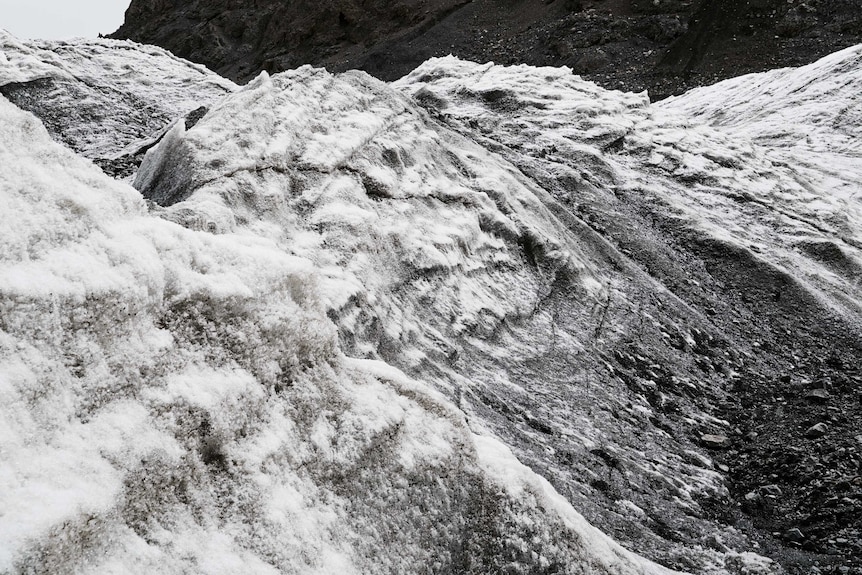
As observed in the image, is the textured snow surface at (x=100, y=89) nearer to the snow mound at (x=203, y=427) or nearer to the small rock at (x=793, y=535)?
the snow mound at (x=203, y=427)

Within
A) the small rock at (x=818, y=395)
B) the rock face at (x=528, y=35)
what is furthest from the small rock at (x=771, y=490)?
the rock face at (x=528, y=35)

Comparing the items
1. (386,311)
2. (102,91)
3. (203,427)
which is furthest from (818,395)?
(102,91)

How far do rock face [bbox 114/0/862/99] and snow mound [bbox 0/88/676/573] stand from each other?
3689cm

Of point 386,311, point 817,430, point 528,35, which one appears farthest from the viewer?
point 528,35

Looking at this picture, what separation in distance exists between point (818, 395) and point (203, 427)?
8.81m

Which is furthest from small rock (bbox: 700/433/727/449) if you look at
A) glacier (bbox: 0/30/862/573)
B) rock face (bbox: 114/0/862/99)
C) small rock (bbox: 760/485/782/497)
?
rock face (bbox: 114/0/862/99)

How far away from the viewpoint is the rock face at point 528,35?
38344mm

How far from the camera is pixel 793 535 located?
6535 mm

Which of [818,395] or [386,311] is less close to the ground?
[386,311]

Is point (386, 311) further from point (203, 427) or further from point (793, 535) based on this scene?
point (793, 535)

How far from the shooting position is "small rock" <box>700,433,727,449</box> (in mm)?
7914

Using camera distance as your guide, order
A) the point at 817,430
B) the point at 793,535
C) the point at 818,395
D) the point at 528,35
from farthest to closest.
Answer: the point at 528,35, the point at 818,395, the point at 817,430, the point at 793,535

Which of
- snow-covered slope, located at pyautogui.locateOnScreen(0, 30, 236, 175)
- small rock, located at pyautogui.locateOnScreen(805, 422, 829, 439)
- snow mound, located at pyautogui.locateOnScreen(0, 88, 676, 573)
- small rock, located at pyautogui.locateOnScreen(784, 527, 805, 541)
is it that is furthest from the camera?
snow-covered slope, located at pyautogui.locateOnScreen(0, 30, 236, 175)

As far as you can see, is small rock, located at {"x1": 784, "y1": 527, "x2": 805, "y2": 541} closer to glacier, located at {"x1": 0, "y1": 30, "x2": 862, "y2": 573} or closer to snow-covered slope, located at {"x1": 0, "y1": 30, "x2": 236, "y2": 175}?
glacier, located at {"x1": 0, "y1": 30, "x2": 862, "y2": 573}
